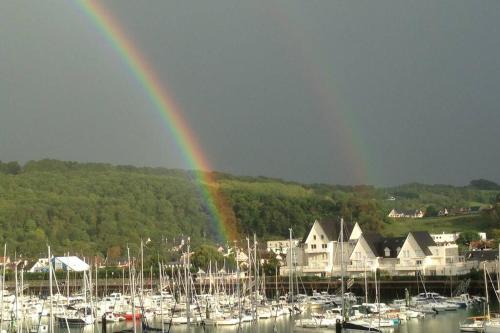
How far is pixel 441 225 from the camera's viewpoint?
147 metres

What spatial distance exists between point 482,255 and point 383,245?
11265 mm

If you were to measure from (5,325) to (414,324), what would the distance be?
27.4 meters

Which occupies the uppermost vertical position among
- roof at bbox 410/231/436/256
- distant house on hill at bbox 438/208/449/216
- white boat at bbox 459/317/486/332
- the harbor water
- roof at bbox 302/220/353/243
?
distant house on hill at bbox 438/208/449/216

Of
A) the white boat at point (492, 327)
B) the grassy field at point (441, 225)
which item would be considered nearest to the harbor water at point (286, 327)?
the white boat at point (492, 327)

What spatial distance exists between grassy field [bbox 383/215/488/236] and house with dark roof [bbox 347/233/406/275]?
38.3 m

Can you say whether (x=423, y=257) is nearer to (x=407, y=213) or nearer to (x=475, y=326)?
(x=475, y=326)

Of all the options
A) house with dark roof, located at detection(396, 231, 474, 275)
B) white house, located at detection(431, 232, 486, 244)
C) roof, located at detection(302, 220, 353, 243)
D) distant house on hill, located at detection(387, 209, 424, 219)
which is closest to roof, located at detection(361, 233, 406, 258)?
house with dark roof, located at detection(396, 231, 474, 275)

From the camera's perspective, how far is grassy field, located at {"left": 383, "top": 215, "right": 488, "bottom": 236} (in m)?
138

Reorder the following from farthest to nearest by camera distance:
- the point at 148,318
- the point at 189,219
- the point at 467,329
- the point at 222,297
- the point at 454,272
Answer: the point at 189,219 < the point at 454,272 < the point at 222,297 < the point at 148,318 < the point at 467,329

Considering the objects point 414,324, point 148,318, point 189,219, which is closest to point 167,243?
point 189,219

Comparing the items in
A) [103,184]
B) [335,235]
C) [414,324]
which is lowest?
[414,324]

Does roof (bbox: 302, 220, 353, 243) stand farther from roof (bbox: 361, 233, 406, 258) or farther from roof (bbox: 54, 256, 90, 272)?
→ roof (bbox: 54, 256, 90, 272)

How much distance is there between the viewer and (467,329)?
48531mm

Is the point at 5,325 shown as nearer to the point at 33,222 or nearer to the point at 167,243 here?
the point at 167,243
